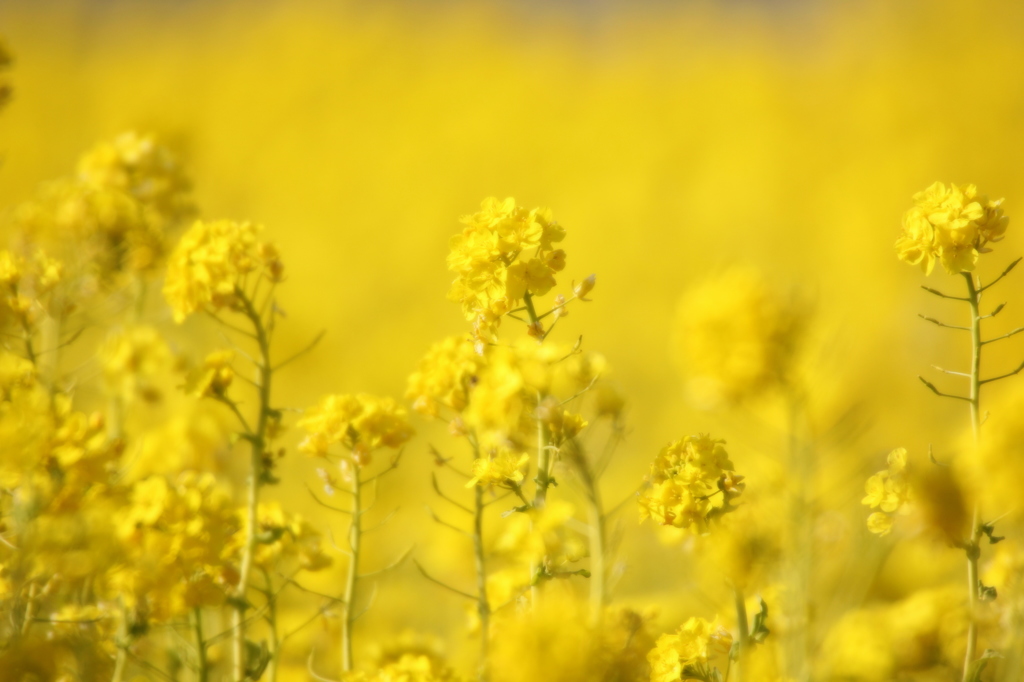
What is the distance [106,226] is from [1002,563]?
2.77 metres

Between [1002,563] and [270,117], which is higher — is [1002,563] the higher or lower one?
→ the lower one

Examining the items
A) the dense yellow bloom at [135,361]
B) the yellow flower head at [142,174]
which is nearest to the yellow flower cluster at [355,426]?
the dense yellow bloom at [135,361]

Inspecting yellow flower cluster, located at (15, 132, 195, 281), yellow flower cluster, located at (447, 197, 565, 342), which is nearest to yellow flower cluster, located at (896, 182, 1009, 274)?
yellow flower cluster, located at (447, 197, 565, 342)

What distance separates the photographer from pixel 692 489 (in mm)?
1459

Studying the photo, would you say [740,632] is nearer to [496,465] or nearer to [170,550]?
[496,465]

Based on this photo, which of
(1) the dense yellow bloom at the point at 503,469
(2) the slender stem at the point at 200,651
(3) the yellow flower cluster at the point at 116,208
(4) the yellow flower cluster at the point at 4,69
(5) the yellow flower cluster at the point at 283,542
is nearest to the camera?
(1) the dense yellow bloom at the point at 503,469

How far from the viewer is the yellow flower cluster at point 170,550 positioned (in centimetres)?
144

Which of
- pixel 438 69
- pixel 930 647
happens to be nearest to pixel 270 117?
pixel 438 69

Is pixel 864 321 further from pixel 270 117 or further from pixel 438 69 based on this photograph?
pixel 270 117

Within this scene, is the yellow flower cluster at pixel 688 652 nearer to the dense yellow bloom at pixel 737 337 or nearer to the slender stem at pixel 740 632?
the slender stem at pixel 740 632

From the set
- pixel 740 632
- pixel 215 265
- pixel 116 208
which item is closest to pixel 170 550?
pixel 215 265

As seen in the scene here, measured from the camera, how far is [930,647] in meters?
2.14

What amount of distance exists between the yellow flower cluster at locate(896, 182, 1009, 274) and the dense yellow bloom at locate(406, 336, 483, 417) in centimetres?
102

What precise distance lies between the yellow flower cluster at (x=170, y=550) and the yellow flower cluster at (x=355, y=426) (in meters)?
0.24
